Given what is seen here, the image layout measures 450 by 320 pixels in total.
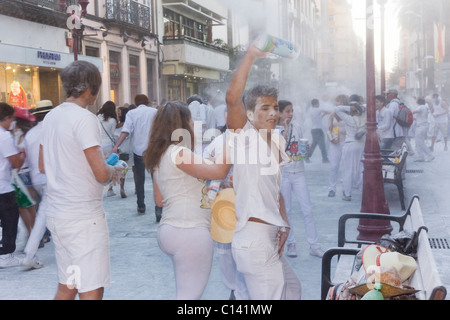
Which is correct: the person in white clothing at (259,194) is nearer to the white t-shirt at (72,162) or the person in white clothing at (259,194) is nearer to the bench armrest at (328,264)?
the bench armrest at (328,264)

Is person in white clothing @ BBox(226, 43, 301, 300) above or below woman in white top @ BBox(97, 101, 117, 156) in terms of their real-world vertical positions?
below

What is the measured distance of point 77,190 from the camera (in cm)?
342

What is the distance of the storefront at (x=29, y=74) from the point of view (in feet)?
53.3

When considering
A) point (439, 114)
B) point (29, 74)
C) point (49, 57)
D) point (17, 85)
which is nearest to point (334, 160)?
point (17, 85)

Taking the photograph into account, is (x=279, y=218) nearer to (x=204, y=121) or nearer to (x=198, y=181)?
(x=198, y=181)

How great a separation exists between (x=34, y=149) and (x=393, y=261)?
4.19 meters

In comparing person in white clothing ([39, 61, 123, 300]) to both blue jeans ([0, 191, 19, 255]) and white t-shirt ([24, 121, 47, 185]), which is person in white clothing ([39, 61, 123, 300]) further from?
white t-shirt ([24, 121, 47, 185])

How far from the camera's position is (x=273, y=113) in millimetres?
3404

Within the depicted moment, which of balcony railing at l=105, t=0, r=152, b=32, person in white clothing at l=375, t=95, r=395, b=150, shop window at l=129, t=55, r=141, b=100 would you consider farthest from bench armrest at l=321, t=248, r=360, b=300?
shop window at l=129, t=55, r=141, b=100

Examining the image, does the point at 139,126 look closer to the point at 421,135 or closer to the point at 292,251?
the point at 292,251

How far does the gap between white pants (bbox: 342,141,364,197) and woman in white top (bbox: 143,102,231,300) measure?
6740mm

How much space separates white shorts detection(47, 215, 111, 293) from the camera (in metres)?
3.40
